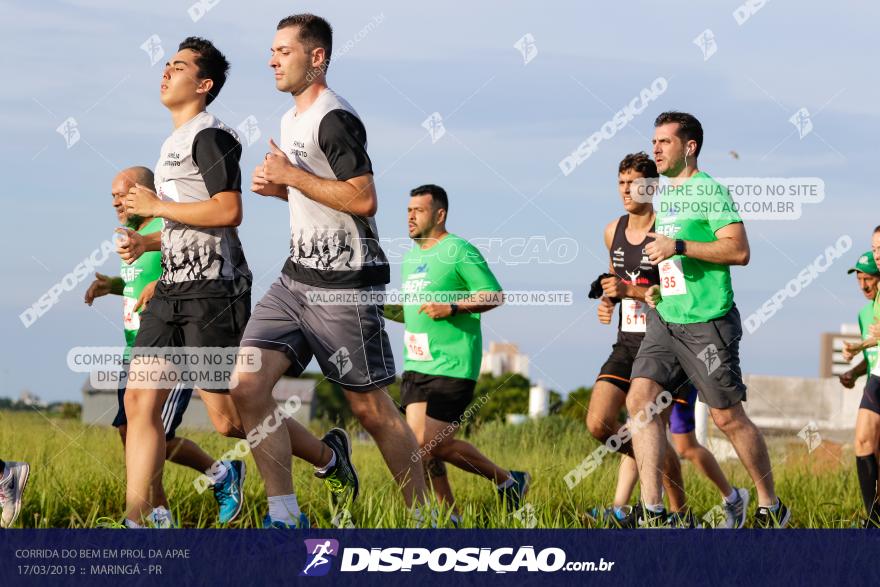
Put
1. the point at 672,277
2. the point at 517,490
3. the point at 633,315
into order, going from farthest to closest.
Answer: the point at 517,490 → the point at 633,315 → the point at 672,277

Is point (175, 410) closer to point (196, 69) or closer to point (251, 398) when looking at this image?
point (251, 398)

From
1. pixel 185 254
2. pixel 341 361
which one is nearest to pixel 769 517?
pixel 341 361

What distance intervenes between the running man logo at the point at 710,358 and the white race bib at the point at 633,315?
898mm

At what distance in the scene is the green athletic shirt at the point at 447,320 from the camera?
7332mm

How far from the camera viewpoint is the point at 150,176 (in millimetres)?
6770

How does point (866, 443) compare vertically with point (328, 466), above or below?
above

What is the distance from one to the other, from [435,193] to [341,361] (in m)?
2.44

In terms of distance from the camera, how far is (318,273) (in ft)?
18.0

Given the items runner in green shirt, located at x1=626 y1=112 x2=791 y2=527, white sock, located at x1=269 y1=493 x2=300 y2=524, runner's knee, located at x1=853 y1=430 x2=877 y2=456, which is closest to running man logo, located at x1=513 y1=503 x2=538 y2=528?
runner in green shirt, located at x1=626 y1=112 x2=791 y2=527

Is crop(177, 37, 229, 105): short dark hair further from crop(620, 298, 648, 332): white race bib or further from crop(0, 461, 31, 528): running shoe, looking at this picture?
crop(620, 298, 648, 332): white race bib

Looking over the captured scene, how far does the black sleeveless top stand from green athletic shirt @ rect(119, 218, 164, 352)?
8.42 feet

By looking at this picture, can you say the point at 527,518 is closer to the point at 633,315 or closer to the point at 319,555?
the point at 319,555

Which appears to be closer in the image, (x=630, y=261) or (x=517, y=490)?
(x=630, y=261)

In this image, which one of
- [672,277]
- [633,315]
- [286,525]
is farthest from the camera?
[633,315]
